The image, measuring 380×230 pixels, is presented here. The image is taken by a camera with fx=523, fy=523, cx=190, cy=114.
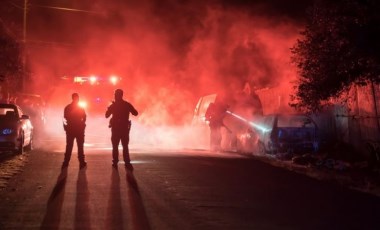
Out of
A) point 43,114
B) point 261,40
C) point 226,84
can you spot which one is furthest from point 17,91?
point 261,40

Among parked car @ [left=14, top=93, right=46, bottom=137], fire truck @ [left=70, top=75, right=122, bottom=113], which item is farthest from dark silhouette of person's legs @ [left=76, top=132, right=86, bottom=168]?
fire truck @ [left=70, top=75, right=122, bottom=113]

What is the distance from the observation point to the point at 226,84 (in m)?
30.4

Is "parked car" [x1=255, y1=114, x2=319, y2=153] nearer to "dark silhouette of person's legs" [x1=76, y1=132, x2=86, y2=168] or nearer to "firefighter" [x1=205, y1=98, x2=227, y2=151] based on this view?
"firefighter" [x1=205, y1=98, x2=227, y2=151]

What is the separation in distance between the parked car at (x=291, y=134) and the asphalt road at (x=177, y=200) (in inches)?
129

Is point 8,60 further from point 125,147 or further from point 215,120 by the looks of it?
point 125,147

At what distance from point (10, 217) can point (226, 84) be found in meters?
24.0

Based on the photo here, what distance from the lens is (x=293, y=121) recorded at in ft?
54.3

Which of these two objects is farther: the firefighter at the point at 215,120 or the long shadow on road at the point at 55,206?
the firefighter at the point at 215,120

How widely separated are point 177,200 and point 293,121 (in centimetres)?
898

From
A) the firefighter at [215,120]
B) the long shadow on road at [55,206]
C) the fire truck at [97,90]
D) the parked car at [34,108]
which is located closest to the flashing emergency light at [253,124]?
the firefighter at [215,120]

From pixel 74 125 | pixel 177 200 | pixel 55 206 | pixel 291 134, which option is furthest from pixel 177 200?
pixel 291 134

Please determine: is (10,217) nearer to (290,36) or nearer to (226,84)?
(290,36)

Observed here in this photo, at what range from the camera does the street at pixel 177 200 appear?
691cm

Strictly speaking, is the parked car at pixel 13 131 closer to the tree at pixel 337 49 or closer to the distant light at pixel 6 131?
the distant light at pixel 6 131
